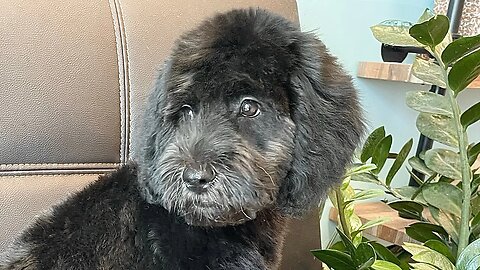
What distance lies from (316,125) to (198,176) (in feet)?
0.60

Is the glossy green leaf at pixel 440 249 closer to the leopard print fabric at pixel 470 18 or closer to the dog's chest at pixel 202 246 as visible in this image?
the dog's chest at pixel 202 246

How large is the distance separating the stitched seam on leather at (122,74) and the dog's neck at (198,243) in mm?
215

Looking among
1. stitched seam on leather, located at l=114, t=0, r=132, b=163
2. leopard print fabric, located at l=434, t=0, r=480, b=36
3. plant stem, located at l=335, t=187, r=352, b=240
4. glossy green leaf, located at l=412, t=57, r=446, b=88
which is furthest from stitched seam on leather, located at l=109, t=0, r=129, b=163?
leopard print fabric, located at l=434, t=0, r=480, b=36

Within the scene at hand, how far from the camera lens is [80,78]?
3.10 ft

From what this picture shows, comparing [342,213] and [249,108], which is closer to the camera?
[249,108]

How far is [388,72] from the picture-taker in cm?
145

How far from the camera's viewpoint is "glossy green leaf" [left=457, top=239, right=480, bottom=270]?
0.82m

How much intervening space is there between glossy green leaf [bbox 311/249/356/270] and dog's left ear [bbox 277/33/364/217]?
139mm

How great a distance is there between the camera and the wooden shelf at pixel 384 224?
1424mm

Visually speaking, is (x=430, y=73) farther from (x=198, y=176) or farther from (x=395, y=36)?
(x=198, y=176)

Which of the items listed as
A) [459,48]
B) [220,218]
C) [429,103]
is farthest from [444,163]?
[220,218]

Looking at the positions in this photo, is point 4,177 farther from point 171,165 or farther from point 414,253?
point 414,253

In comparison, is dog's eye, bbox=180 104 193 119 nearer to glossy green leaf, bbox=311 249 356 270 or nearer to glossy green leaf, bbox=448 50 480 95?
glossy green leaf, bbox=311 249 356 270

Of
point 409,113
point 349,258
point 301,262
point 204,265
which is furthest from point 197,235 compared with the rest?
point 409,113
